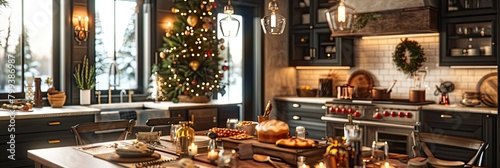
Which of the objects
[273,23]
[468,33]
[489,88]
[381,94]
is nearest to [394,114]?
[381,94]

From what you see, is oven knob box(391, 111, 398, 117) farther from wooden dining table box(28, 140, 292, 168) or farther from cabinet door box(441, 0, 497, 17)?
wooden dining table box(28, 140, 292, 168)

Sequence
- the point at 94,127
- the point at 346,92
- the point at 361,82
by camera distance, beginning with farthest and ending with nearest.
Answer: the point at 361,82
the point at 346,92
the point at 94,127

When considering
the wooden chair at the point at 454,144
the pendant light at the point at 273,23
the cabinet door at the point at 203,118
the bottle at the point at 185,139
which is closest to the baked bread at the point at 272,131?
the bottle at the point at 185,139

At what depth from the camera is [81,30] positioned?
18.2 ft

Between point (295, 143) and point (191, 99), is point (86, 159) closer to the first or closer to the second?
point (295, 143)

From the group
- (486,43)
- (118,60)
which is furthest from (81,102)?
(486,43)

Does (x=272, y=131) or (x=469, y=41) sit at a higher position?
(x=469, y=41)

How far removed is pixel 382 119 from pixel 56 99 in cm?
378

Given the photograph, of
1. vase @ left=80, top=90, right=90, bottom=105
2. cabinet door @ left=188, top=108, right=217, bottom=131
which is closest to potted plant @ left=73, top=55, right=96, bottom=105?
vase @ left=80, top=90, right=90, bottom=105

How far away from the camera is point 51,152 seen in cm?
300

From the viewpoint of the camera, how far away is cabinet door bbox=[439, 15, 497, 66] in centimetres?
538

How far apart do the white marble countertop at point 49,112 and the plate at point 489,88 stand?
4.42 metres

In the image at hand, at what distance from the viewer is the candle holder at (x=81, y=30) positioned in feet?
18.1

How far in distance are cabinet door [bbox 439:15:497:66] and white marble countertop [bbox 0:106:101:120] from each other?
4.07 metres
